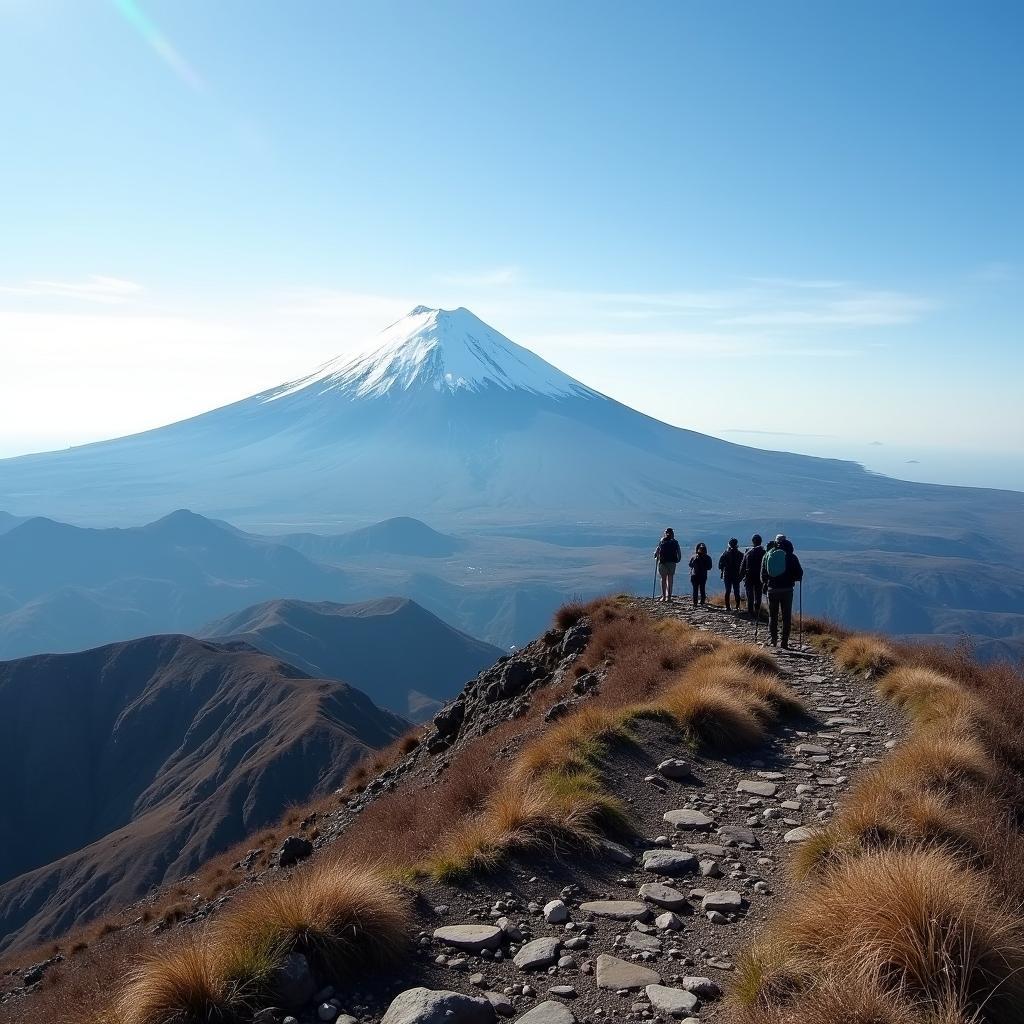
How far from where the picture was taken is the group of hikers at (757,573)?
14719mm

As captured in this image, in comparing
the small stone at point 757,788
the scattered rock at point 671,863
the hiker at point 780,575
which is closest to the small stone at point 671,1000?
the scattered rock at point 671,863

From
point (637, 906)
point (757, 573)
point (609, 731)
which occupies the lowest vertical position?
point (637, 906)

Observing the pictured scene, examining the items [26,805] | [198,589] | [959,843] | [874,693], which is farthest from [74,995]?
[198,589]

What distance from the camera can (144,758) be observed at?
76750 millimetres

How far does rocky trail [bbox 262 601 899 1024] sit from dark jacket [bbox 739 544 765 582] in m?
8.54

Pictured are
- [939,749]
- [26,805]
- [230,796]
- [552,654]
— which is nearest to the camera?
[939,749]

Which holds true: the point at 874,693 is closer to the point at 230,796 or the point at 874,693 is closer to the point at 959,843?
the point at 959,843

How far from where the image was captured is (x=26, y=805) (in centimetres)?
7331

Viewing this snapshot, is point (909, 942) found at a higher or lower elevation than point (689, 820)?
higher

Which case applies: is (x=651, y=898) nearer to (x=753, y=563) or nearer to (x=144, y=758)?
(x=753, y=563)

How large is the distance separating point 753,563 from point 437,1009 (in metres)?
14.5

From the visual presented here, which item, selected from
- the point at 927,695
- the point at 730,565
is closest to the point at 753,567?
the point at 730,565

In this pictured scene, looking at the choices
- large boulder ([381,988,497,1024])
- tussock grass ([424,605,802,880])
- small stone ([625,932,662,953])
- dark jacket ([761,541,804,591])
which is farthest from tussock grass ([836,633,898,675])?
large boulder ([381,988,497,1024])

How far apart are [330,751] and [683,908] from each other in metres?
58.2
